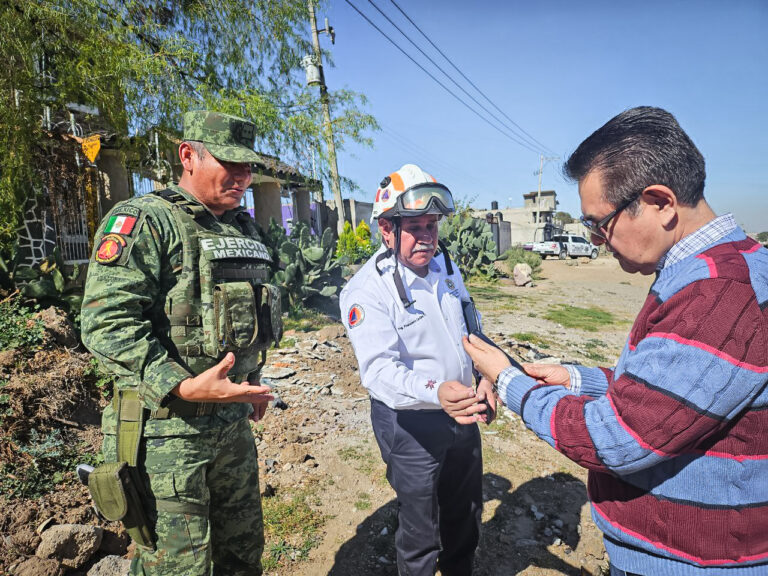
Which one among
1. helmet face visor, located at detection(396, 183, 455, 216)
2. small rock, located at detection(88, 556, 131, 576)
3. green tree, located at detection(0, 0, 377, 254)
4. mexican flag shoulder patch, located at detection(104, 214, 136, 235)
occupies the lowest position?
small rock, located at detection(88, 556, 131, 576)

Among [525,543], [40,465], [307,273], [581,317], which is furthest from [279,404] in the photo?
[581,317]

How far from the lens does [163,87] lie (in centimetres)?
604

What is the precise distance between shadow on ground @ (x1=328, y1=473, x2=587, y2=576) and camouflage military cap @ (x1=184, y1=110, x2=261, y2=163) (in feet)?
7.50

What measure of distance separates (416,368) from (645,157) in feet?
3.99

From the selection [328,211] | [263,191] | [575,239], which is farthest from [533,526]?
[575,239]

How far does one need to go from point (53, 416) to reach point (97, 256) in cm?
271

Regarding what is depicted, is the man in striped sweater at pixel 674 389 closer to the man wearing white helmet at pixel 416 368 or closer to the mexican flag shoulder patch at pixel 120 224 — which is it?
the man wearing white helmet at pixel 416 368

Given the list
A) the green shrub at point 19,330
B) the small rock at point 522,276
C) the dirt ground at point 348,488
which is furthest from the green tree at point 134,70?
the small rock at point 522,276

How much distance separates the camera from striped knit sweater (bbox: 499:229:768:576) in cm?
98

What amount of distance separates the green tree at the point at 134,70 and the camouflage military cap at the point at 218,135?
435 centimetres

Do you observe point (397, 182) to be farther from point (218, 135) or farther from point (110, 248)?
point (110, 248)

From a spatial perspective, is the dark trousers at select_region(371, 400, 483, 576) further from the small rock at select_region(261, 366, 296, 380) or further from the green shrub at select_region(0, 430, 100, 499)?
the small rock at select_region(261, 366, 296, 380)

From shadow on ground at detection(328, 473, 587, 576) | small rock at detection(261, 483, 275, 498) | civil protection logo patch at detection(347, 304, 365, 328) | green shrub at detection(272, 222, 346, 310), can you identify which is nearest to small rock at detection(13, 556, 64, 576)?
small rock at detection(261, 483, 275, 498)

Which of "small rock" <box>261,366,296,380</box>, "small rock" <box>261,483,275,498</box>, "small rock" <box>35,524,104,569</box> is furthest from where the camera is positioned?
"small rock" <box>261,366,296,380</box>
